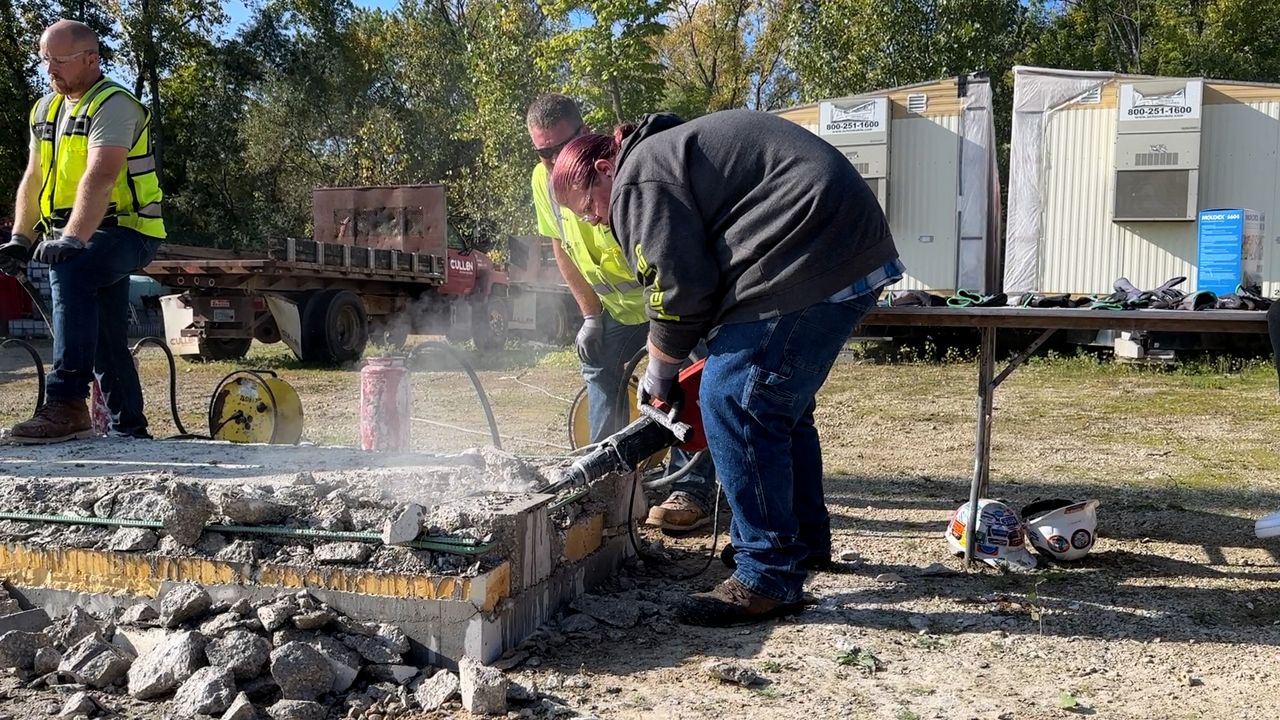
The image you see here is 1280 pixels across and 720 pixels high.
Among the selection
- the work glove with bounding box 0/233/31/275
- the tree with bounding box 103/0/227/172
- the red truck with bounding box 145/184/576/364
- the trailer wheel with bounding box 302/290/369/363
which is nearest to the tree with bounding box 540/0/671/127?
the red truck with bounding box 145/184/576/364

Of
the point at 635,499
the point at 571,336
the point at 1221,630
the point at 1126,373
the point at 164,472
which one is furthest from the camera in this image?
the point at 571,336

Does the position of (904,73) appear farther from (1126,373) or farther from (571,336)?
(1126,373)

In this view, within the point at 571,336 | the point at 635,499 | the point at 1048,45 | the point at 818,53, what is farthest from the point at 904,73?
the point at 635,499

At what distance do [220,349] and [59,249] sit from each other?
26.4 feet

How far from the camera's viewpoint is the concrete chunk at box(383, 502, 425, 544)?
2.72 meters

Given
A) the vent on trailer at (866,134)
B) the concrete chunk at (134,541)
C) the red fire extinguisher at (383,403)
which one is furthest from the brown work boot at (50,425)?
the vent on trailer at (866,134)

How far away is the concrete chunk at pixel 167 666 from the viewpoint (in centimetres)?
255

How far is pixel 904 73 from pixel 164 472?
17.5m

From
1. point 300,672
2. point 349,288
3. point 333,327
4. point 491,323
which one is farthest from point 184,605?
point 491,323

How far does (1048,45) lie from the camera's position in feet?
76.7

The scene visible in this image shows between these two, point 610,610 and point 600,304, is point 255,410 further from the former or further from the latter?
point 610,610

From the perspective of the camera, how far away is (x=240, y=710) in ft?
7.72

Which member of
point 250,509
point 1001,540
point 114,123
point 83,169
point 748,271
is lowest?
point 1001,540

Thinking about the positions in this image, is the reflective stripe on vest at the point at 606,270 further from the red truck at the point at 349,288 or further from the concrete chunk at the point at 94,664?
the red truck at the point at 349,288
